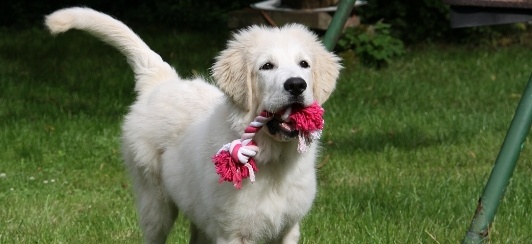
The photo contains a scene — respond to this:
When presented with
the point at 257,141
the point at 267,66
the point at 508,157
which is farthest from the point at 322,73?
the point at 508,157

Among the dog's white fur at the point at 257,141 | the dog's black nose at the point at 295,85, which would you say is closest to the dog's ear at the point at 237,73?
the dog's white fur at the point at 257,141

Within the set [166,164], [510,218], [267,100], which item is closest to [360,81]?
[510,218]

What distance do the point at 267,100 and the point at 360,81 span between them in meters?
7.18

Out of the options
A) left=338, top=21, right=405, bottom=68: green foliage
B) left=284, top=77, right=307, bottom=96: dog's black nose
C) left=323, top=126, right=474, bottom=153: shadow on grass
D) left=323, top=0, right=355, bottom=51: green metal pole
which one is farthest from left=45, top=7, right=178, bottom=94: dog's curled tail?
left=338, top=21, right=405, bottom=68: green foliage

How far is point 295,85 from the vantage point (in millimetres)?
4312

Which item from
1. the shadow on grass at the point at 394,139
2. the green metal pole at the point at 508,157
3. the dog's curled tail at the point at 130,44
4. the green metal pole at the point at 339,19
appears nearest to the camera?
the green metal pole at the point at 508,157

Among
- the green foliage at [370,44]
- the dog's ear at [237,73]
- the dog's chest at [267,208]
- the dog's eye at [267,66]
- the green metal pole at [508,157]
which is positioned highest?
the dog's eye at [267,66]

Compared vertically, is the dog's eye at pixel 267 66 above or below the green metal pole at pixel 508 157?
above

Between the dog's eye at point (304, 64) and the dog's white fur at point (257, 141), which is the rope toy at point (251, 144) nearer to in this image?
the dog's white fur at point (257, 141)

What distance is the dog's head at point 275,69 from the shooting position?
4.38 m

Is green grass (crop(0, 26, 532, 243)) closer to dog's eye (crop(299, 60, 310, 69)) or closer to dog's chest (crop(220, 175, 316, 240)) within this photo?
dog's chest (crop(220, 175, 316, 240))

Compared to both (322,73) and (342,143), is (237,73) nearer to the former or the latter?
(322,73)

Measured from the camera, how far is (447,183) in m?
7.05

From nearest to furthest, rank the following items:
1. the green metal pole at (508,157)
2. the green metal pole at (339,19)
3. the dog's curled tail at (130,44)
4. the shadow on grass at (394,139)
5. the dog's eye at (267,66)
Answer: the dog's eye at (267,66), the green metal pole at (508,157), the dog's curled tail at (130,44), the green metal pole at (339,19), the shadow on grass at (394,139)
